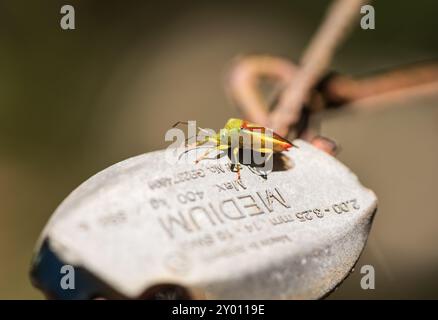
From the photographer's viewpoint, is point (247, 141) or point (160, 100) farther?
point (160, 100)

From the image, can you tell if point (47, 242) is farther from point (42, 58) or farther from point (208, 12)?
point (208, 12)

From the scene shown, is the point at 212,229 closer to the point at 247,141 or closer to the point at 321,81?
the point at 247,141

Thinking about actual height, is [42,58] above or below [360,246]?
above

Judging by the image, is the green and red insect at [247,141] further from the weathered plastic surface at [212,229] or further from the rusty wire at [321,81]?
the rusty wire at [321,81]

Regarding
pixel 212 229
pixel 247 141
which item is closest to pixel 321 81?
pixel 247 141

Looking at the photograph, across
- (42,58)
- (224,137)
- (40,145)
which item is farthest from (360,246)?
(42,58)
